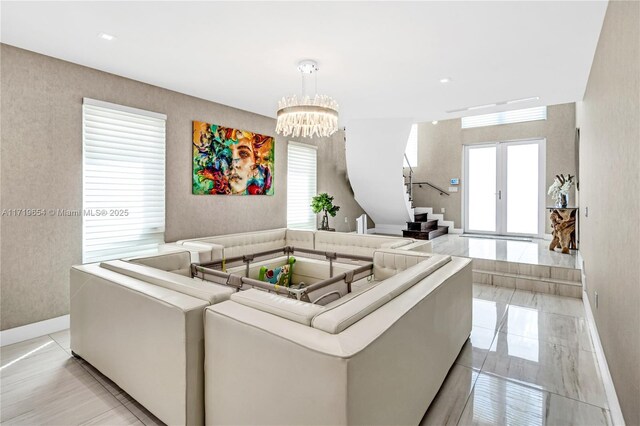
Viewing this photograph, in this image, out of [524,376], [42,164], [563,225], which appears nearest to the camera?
[524,376]

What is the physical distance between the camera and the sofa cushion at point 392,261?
3.02 metres

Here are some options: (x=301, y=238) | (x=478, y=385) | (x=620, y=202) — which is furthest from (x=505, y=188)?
(x=478, y=385)

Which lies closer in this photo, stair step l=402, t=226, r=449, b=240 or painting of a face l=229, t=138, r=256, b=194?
painting of a face l=229, t=138, r=256, b=194

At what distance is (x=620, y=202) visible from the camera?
75.7 inches

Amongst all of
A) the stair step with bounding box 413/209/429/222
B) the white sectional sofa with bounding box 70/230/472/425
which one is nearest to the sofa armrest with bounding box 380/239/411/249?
the white sectional sofa with bounding box 70/230/472/425

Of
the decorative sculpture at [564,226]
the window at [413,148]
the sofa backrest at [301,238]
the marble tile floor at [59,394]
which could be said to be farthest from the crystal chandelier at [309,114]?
the window at [413,148]

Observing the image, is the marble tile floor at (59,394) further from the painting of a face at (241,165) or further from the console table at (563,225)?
the console table at (563,225)

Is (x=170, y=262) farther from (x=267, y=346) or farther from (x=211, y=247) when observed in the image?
(x=267, y=346)

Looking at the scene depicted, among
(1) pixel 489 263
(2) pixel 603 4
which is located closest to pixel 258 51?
(2) pixel 603 4

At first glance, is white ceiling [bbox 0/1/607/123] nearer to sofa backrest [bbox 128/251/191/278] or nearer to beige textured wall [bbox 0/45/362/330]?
beige textured wall [bbox 0/45/362/330]

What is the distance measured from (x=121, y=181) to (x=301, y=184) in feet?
10.7

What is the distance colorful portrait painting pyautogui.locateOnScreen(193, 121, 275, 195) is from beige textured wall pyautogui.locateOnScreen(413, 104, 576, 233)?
16.8 feet

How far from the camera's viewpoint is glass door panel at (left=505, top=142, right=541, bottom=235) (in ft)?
24.7

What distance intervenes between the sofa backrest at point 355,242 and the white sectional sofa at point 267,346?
61.3 inches
